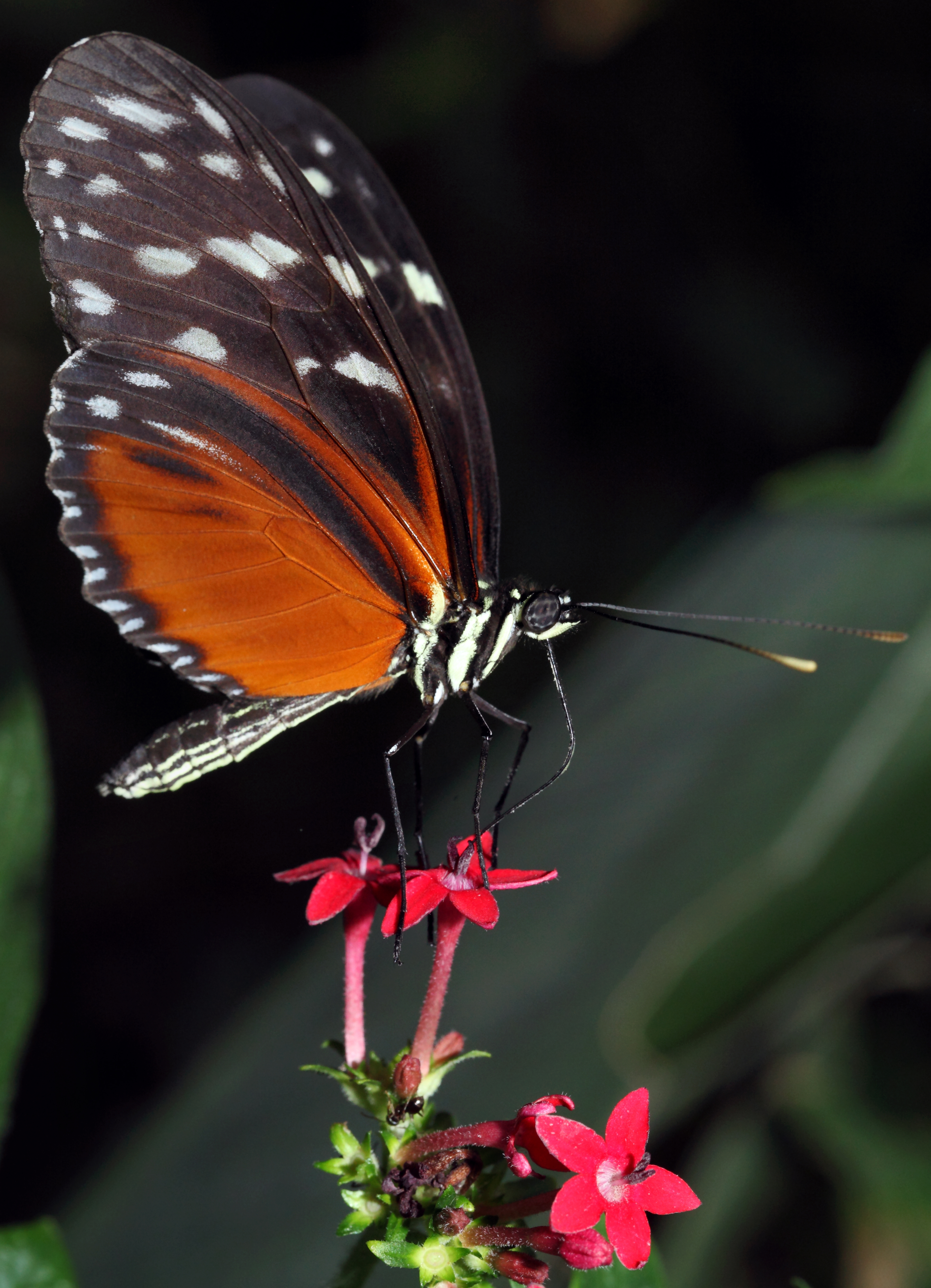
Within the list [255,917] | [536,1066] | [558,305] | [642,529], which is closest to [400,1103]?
[536,1066]

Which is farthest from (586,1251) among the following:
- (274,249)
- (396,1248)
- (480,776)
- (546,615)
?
(274,249)

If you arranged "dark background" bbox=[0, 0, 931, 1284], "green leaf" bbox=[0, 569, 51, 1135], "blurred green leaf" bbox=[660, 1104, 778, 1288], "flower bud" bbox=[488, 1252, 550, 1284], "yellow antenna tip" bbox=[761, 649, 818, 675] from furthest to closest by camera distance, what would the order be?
"dark background" bbox=[0, 0, 931, 1284] < "blurred green leaf" bbox=[660, 1104, 778, 1288] < "green leaf" bbox=[0, 569, 51, 1135] < "yellow antenna tip" bbox=[761, 649, 818, 675] < "flower bud" bbox=[488, 1252, 550, 1284]

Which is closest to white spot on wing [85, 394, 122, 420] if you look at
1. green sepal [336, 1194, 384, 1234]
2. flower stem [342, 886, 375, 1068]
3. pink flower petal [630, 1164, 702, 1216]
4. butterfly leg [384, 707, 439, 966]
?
butterfly leg [384, 707, 439, 966]

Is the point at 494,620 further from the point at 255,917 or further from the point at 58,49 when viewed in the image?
the point at 58,49

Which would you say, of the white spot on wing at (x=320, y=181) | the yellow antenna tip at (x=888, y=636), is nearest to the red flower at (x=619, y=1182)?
the yellow antenna tip at (x=888, y=636)

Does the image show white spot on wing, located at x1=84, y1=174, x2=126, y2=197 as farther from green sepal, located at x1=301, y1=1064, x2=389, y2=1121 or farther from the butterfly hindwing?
green sepal, located at x1=301, y1=1064, x2=389, y2=1121

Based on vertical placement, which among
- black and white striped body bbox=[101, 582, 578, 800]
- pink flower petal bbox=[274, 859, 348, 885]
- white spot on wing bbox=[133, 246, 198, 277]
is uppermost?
white spot on wing bbox=[133, 246, 198, 277]
